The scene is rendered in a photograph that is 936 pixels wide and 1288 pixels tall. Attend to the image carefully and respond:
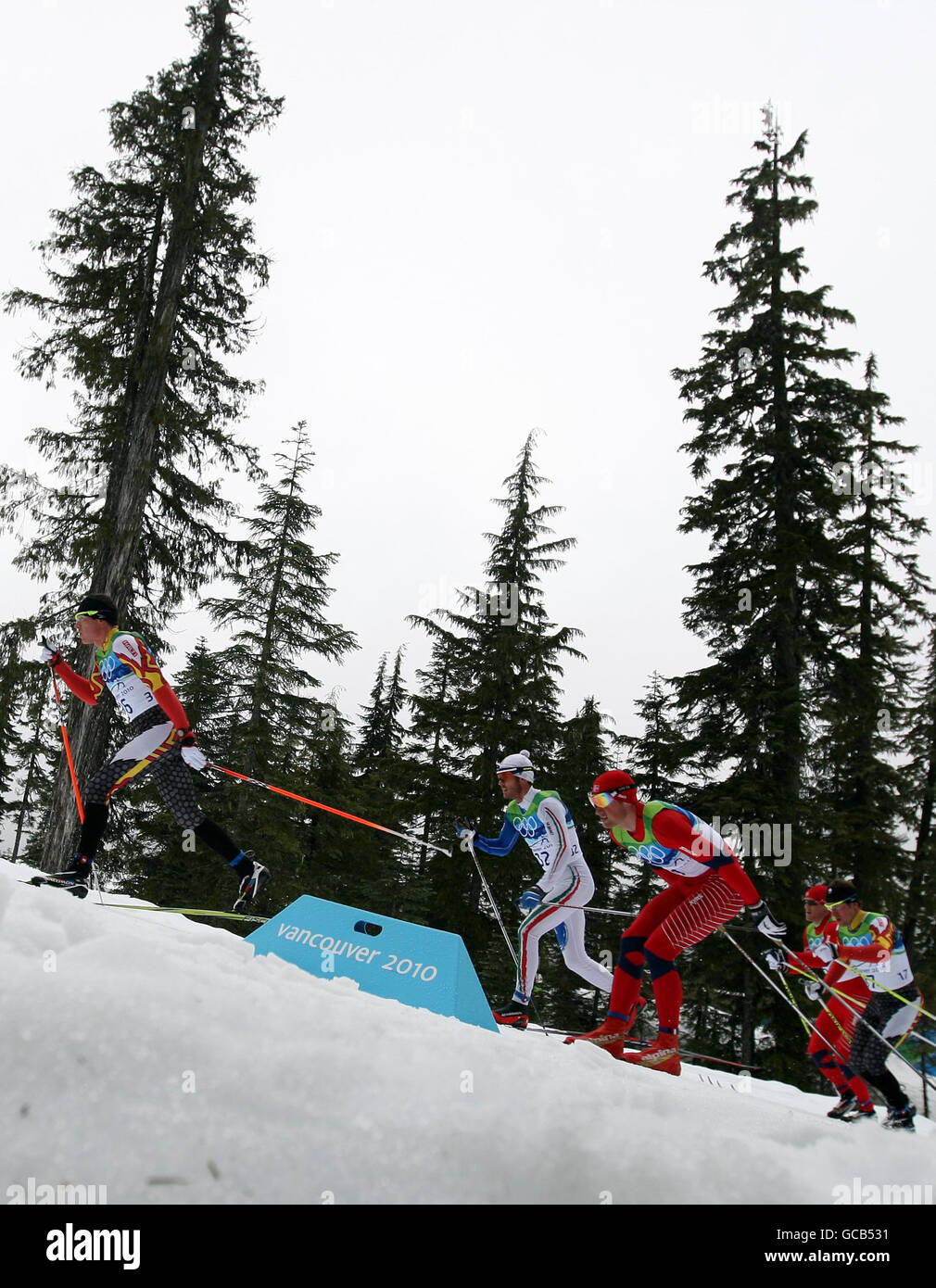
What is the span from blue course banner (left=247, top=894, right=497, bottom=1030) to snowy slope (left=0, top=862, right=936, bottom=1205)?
170 cm

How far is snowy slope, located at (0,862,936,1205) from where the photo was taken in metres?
1.74

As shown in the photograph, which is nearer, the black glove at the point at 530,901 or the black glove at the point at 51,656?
the black glove at the point at 51,656

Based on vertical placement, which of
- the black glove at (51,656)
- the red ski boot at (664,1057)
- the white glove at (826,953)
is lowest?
the red ski boot at (664,1057)

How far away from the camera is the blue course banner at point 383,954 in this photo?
426 centimetres

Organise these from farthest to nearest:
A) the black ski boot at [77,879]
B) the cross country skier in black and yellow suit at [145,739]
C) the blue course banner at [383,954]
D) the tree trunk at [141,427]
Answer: the tree trunk at [141,427] → the cross country skier in black and yellow suit at [145,739] → the black ski boot at [77,879] → the blue course banner at [383,954]

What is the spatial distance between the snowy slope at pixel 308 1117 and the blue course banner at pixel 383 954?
1.70 meters

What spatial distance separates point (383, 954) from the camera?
4.50 meters

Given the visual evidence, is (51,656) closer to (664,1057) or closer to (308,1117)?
(308,1117)

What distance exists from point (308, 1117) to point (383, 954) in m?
2.66

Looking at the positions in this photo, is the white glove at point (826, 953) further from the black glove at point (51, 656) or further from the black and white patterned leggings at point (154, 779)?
the black glove at point (51, 656)

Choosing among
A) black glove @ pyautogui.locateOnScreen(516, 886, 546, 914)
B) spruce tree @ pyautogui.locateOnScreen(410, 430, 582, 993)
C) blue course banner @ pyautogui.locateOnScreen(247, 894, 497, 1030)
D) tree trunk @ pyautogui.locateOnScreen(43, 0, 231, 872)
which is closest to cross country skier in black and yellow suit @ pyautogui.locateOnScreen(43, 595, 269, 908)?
blue course banner @ pyautogui.locateOnScreen(247, 894, 497, 1030)

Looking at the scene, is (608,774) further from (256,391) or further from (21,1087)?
(256,391)

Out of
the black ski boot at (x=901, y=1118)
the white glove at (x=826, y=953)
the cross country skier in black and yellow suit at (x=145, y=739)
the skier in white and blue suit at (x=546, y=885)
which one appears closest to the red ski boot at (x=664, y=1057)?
the skier in white and blue suit at (x=546, y=885)

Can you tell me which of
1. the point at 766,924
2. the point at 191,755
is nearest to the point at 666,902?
the point at 766,924
